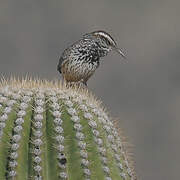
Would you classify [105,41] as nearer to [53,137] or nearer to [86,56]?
[86,56]

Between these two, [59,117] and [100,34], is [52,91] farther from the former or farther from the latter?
[100,34]

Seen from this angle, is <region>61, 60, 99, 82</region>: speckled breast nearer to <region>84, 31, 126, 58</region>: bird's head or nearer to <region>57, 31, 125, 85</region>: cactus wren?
<region>57, 31, 125, 85</region>: cactus wren

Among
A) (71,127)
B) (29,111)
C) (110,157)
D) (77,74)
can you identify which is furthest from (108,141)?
(77,74)

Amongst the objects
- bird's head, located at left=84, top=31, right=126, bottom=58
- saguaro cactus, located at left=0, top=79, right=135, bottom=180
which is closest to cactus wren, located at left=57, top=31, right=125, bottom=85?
bird's head, located at left=84, top=31, right=126, bottom=58

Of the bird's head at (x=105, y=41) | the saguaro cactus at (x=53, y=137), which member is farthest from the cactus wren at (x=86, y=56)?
the saguaro cactus at (x=53, y=137)

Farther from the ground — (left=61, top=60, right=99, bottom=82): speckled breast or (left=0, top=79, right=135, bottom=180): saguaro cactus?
(left=61, top=60, right=99, bottom=82): speckled breast

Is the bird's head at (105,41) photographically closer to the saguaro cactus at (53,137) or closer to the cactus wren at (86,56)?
the cactus wren at (86,56)
